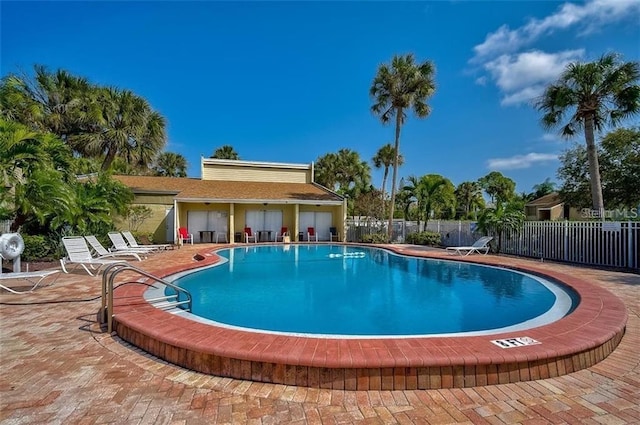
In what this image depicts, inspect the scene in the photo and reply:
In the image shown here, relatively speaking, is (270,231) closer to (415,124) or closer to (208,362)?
(415,124)

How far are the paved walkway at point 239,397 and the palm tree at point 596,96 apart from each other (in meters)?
15.8

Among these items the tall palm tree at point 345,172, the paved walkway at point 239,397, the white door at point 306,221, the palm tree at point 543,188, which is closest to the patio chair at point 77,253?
the paved walkway at point 239,397

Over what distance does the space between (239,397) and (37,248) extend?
42.2ft

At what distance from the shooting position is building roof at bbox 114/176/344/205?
69.9ft

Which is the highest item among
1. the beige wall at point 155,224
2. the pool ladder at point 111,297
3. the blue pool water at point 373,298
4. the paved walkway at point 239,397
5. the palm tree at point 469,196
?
the palm tree at point 469,196

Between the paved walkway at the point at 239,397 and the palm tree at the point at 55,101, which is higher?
the palm tree at the point at 55,101

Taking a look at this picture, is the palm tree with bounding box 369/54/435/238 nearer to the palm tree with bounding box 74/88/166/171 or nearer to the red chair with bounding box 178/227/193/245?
the palm tree with bounding box 74/88/166/171

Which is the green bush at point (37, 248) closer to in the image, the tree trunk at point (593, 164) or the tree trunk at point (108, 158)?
the tree trunk at point (108, 158)

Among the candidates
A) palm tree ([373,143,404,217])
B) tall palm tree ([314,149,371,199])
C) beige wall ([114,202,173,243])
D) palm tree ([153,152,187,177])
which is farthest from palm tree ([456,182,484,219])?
beige wall ([114,202,173,243])

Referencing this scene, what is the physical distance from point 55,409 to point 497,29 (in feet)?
53.9

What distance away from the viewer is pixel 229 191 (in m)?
23.1

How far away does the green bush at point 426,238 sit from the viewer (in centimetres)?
2134

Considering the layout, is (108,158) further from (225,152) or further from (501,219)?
(225,152)

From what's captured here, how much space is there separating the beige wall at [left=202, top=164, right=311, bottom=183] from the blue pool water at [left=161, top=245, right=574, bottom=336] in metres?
13.3
